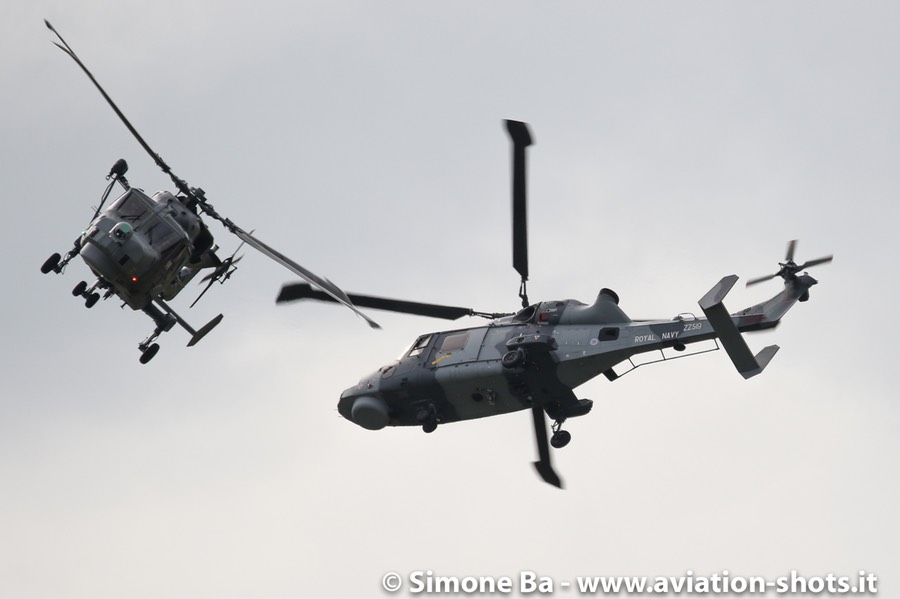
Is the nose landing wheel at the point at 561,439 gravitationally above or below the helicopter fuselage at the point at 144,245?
below

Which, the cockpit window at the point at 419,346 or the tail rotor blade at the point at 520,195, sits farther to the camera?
the cockpit window at the point at 419,346

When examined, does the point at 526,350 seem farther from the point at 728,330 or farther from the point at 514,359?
the point at 728,330

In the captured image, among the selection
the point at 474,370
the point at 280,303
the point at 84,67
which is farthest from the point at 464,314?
the point at 84,67

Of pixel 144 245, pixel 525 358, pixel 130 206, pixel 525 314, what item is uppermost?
pixel 130 206

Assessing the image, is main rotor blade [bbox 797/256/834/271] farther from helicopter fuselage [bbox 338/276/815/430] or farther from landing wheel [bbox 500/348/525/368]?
landing wheel [bbox 500/348/525/368]

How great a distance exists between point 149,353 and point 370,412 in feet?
19.5

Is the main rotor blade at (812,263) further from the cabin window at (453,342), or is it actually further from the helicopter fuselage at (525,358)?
the cabin window at (453,342)

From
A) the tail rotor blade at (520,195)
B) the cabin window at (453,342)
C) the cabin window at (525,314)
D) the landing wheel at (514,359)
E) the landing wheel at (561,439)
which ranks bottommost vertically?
the landing wheel at (561,439)

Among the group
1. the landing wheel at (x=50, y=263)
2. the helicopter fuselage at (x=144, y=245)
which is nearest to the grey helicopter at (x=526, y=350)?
the helicopter fuselage at (x=144, y=245)

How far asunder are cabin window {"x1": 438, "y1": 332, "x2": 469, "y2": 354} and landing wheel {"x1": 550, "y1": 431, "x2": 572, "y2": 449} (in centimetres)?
330

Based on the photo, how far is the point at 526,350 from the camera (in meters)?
35.8

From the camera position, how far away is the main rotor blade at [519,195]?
33.5 m

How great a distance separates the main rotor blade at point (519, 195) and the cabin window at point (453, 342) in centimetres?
228

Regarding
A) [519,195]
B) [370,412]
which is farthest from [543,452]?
[519,195]
